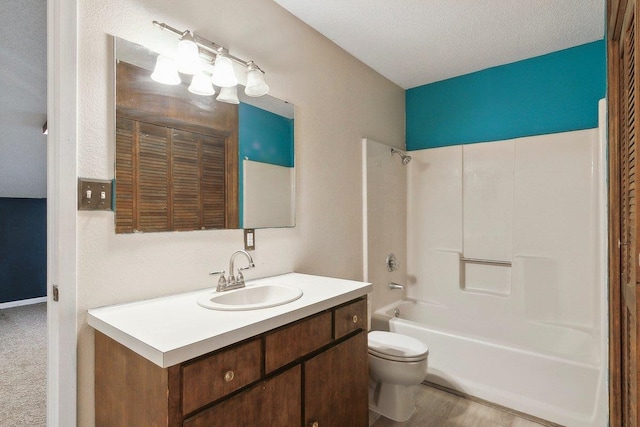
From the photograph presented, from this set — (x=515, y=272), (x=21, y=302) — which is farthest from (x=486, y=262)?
(x=21, y=302)

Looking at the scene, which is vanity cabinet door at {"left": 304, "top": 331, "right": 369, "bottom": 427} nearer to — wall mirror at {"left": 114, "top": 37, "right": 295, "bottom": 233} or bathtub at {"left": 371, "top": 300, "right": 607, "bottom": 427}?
wall mirror at {"left": 114, "top": 37, "right": 295, "bottom": 233}

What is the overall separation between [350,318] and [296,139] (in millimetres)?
1113

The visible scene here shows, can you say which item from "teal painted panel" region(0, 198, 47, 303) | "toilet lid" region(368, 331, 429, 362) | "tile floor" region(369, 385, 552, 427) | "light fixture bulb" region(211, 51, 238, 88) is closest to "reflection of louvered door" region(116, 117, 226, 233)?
"light fixture bulb" region(211, 51, 238, 88)

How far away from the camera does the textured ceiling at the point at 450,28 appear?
192cm

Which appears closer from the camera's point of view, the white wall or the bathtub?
the white wall

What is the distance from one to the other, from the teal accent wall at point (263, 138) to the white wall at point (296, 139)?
11 centimetres

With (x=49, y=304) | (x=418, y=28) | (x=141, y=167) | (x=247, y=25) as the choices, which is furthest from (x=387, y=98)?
(x=49, y=304)

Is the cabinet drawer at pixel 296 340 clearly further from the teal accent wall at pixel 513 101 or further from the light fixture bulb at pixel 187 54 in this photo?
the teal accent wall at pixel 513 101

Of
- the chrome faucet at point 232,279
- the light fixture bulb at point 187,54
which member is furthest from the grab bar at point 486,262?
the light fixture bulb at point 187,54

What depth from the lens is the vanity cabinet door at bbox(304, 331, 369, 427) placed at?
4.22 feet

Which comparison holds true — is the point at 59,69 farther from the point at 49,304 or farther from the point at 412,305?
the point at 412,305

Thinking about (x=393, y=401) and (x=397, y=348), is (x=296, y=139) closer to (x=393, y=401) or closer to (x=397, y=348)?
(x=397, y=348)

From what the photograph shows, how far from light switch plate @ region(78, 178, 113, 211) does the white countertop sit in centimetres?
37

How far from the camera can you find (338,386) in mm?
1415
